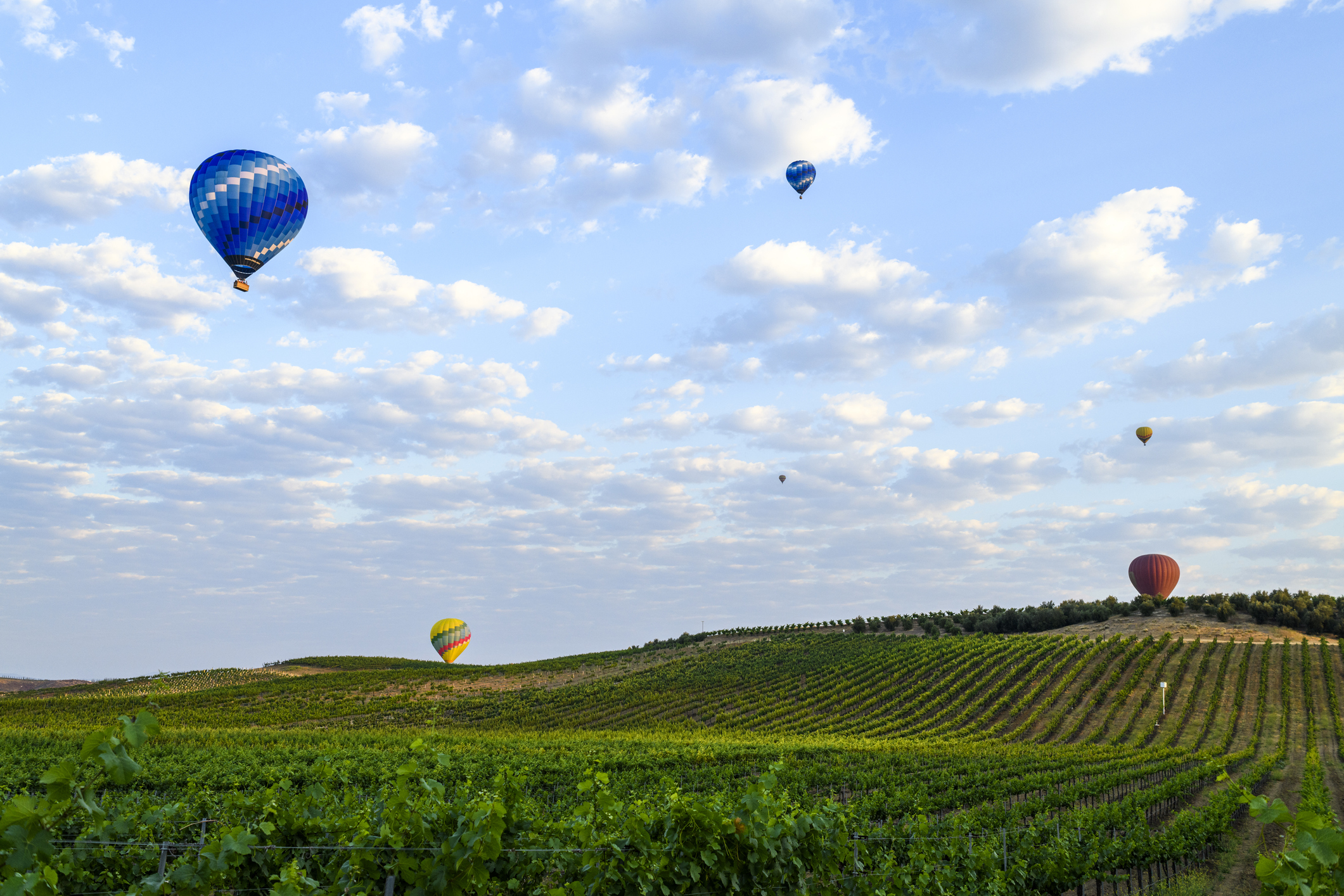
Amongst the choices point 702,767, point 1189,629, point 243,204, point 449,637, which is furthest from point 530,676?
point 243,204

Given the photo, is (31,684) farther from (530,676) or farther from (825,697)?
(825,697)

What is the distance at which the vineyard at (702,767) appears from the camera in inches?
242

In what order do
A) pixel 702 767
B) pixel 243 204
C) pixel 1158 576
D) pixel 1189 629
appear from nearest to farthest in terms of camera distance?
1. pixel 243 204
2. pixel 702 767
3. pixel 1189 629
4. pixel 1158 576

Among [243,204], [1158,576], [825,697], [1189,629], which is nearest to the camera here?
[243,204]

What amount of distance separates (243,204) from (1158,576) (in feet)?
304

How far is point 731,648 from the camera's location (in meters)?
96.0

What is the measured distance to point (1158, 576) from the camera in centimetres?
8662

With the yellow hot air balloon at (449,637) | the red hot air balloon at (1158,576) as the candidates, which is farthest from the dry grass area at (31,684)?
the red hot air balloon at (1158,576)

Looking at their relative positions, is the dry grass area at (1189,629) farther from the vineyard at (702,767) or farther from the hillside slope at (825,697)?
the hillside slope at (825,697)

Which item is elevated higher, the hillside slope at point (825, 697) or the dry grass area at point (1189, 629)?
the dry grass area at point (1189, 629)

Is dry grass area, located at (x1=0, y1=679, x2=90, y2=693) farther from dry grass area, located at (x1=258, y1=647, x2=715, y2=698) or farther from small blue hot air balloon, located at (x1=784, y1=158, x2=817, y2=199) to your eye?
small blue hot air balloon, located at (x1=784, y1=158, x2=817, y2=199)

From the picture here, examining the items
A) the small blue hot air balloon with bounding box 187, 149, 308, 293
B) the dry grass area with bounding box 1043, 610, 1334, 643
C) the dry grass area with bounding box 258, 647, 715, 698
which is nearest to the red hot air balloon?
the dry grass area with bounding box 1043, 610, 1334, 643

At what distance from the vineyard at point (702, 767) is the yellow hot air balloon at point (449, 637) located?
110 inches

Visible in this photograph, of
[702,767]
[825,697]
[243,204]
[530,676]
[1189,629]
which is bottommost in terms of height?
[825,697]
